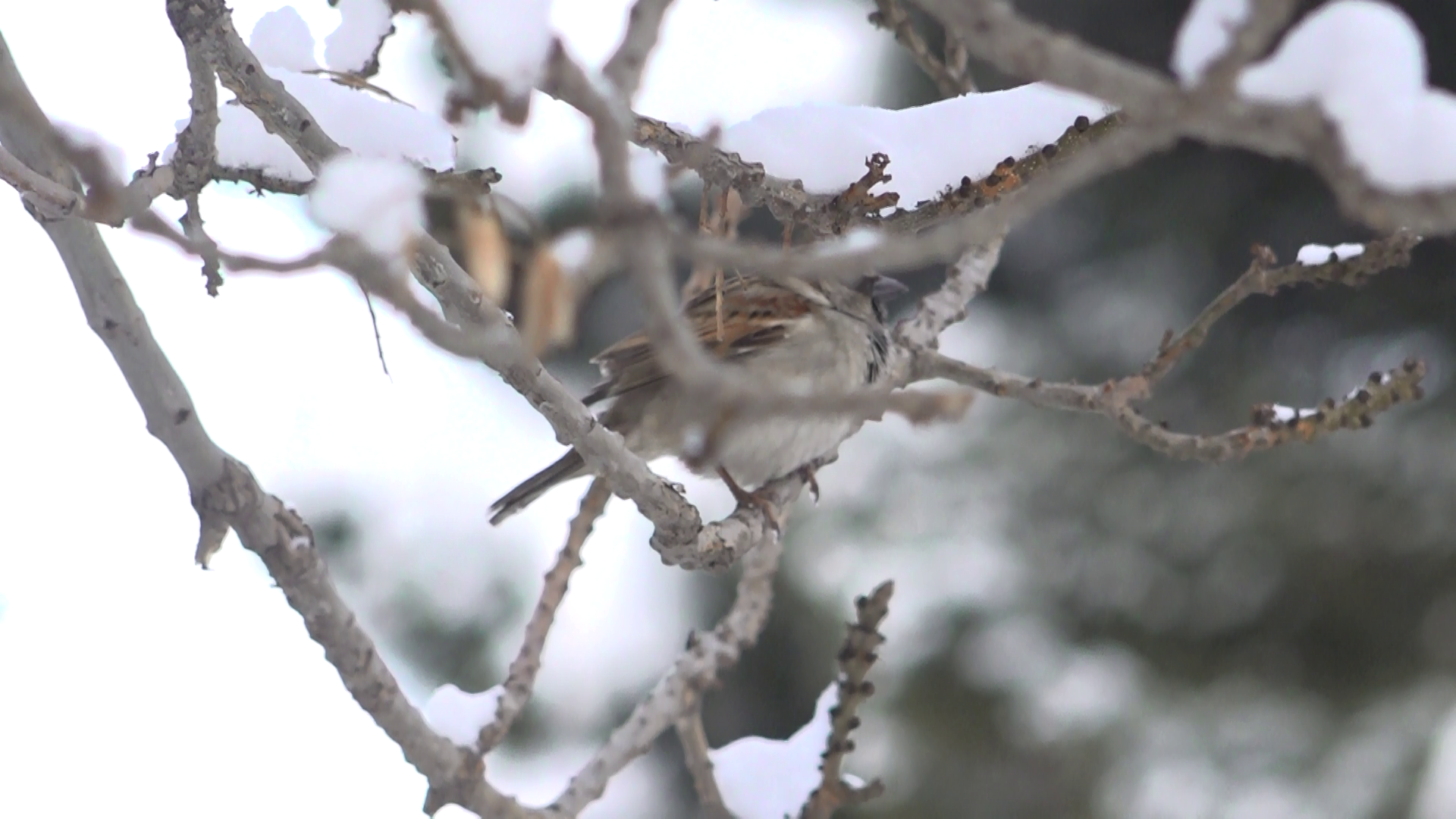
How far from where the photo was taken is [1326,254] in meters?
2.44

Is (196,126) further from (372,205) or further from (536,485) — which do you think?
(536,485)

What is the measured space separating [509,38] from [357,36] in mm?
1344

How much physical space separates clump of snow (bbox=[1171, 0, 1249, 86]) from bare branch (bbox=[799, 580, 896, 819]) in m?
1.39

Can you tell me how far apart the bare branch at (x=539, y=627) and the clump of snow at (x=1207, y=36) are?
5.16 ft

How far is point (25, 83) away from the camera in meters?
1.52

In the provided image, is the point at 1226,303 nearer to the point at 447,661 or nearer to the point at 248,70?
the point at 248,70

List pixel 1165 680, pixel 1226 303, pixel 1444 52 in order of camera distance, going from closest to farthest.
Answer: pixel 1226 303 → pixel 1444 52 → pixel 1165 680

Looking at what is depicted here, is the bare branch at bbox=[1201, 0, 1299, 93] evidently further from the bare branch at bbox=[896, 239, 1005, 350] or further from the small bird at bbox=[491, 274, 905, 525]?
the bare branch at bbox=[896, 239, 1005, 350]

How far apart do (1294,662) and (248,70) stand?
441cm

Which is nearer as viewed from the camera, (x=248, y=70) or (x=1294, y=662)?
(x=248, y=70)

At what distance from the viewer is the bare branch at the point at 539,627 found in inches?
88.4

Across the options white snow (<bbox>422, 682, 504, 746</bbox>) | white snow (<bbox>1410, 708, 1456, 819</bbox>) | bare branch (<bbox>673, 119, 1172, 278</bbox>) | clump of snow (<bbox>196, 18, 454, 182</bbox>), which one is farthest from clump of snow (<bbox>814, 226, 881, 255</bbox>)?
white snow (<bbox>1410, 708, 1456, 819</bbox>)

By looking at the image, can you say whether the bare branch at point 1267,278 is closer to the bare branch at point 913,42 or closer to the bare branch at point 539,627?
the bare branch at point 913,42

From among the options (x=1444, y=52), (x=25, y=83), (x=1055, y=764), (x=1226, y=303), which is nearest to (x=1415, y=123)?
(x=25, y=83)
